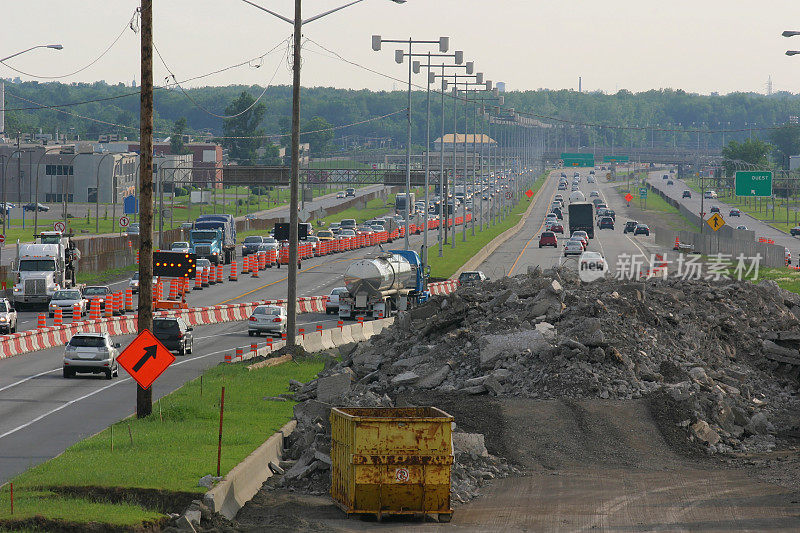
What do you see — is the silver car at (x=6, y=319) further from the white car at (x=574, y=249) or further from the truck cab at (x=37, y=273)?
the white car at (x=574, y=249)

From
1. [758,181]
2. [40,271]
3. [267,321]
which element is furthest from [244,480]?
[758,181]

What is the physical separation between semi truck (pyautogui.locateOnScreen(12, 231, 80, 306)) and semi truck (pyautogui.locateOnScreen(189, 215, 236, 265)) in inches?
784

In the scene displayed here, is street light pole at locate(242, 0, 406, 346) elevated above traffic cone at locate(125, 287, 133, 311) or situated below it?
above

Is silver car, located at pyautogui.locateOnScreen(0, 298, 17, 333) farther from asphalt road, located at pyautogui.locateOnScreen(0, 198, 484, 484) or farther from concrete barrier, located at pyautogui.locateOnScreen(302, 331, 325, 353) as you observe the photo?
concrete barrier, located at pyautogui.locateOnScreen(302, 331, 325, 353)

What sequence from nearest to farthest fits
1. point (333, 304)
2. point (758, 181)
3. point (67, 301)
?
point (67, 301) → point (333, 304) → point (758, 181)

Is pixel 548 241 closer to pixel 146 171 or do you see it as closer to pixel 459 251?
pixel 459 251

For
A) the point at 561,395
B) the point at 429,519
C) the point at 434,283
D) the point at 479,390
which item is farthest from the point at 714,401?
the point at 434,283

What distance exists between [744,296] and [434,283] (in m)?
28.6

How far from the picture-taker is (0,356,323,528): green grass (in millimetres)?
15750

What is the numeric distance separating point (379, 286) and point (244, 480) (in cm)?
3793

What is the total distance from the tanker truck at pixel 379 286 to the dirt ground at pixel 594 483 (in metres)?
27.8

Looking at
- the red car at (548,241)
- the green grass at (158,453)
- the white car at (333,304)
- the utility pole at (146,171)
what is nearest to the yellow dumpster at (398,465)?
the green grass at (158,453)

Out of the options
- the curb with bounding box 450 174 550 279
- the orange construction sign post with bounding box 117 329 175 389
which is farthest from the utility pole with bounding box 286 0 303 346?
the curb with bounding box 450 174 550 279

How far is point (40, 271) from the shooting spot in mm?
61000
